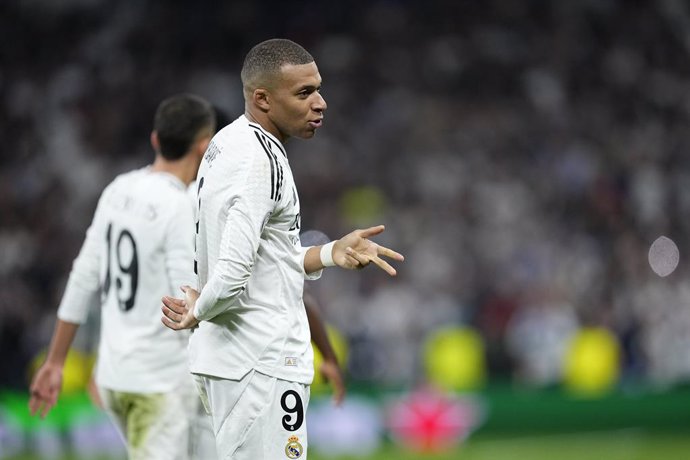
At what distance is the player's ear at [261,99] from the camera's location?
4.70m

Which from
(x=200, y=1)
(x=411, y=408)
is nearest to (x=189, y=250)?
(x=411, y=408)

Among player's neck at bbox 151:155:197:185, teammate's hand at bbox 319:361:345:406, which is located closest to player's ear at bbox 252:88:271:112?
player's neck at bbox 151:155:197:185

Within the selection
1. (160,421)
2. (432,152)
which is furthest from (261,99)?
(432,152)

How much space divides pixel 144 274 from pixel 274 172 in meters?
1.64

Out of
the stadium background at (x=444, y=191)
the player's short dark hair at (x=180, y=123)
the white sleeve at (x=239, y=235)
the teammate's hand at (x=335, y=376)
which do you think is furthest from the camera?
the stadium background at (x=444, y=191)

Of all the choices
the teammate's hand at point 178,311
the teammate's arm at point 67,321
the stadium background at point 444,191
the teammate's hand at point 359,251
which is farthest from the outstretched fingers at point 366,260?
the stadium background at point 444,191

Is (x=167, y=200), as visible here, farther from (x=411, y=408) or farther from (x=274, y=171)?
(x=411, y=408)

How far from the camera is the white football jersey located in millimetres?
5895

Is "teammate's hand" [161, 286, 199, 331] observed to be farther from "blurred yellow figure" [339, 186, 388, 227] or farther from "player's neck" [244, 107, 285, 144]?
"blurred yellow figure" [339, 186, 388, 227]

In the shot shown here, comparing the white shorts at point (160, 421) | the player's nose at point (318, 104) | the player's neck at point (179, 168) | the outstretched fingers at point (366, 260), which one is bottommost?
the white shorts at point (160, 421)

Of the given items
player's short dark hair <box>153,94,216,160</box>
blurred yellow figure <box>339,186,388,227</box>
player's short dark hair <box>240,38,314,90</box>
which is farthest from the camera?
blurred yellow figure <box>339,186,388,227</box>

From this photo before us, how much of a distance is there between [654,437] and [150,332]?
9.12 metres

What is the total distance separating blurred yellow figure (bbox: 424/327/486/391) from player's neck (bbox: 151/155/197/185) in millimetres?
8999

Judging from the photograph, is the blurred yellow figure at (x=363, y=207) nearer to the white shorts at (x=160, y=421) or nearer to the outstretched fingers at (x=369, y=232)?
the white shorts at (x=160, y=421)
